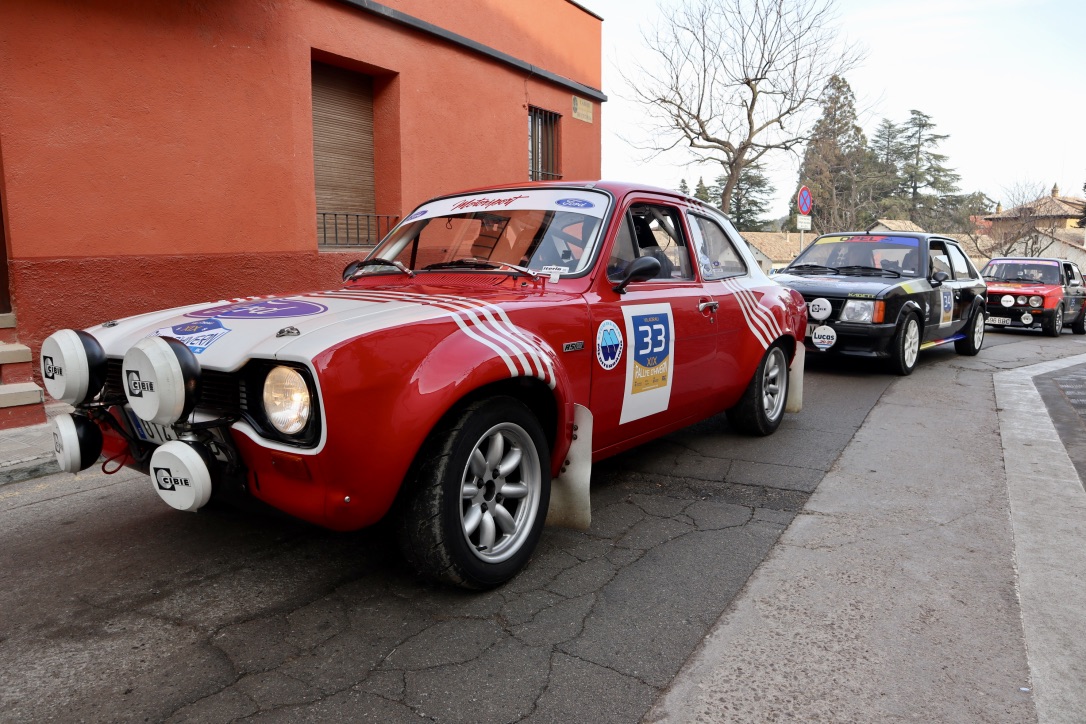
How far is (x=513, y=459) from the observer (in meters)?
3.15

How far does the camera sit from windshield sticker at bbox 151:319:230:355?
2.78 m

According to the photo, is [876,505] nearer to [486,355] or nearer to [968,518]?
[968,518]

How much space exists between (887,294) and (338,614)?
7.30m

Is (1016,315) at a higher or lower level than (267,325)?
lower

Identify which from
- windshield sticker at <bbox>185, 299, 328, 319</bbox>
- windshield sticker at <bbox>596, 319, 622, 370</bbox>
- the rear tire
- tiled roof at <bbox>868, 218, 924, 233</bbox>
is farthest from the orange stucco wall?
tiled roof at <bbox>868, 218, 924, 233</bbox>

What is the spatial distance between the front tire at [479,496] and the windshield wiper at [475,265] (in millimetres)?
850

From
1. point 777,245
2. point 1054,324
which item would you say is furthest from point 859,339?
point 777,245

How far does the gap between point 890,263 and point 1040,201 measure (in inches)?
1596

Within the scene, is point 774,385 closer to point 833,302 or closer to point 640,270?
point 640,270

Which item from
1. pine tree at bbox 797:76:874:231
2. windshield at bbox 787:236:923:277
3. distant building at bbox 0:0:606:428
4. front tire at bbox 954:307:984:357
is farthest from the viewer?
pine tree at bbox 797:76:874:231

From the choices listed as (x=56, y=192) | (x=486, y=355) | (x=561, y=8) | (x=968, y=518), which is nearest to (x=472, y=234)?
(x=486, y=355)

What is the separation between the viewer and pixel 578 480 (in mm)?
3510

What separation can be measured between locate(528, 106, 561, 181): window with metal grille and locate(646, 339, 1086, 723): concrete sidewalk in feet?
27.6

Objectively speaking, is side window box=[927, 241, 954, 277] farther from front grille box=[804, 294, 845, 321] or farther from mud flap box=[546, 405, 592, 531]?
mud flap box=[546, 405, 592, 531]
